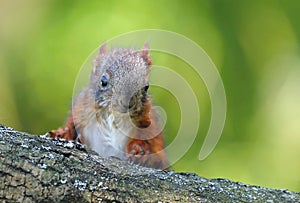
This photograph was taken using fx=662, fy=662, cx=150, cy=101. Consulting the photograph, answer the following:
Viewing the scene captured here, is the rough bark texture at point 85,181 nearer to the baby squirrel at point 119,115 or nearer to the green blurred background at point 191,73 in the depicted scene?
the baby squirrel at point 119,115

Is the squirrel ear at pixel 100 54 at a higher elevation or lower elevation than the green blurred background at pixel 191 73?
lower

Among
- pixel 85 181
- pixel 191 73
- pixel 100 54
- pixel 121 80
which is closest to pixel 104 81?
pixel 121 80

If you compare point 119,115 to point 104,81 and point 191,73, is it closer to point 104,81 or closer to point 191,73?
point 104,81

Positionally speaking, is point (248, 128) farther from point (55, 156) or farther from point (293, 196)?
point (55, 156)

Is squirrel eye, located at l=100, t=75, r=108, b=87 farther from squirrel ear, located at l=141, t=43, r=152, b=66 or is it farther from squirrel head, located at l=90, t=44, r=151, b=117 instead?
squirrel ear, located at l=141, t=43, r=152, b=66

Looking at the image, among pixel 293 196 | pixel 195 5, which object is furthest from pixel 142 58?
pixel 195 5

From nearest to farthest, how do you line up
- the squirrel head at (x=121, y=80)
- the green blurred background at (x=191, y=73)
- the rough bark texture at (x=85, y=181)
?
the rough bark texture at (x=85, y=181), the squirrel head at (x=121, y=80), the green blurred background at (x=191, y=73)

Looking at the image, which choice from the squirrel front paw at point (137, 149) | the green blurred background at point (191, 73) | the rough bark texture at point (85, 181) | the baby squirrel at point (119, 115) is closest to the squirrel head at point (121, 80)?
the baby squirrel at point (119, 115)
